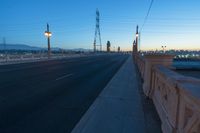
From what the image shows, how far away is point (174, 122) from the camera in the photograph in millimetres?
4211

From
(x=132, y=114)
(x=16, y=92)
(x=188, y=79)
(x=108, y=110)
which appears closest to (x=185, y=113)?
(x=188, y=79)

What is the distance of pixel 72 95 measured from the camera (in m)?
10.5

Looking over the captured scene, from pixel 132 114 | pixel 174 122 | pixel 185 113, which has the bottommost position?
pixel 132 114

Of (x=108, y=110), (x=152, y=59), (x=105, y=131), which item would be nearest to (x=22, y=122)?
(x=105, y=131)

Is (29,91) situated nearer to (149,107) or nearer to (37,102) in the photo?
(37,102)

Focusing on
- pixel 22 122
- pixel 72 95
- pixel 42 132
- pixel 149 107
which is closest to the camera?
pixel 42 132

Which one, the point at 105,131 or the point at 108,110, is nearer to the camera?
the point at 105,131

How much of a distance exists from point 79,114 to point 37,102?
2.05 metres

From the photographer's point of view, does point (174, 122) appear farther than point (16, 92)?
No

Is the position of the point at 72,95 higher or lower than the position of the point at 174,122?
lower

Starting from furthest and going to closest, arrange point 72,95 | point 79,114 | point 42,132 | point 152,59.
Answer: point 72,95 → point 152,59 → point 79,114 → point 42,132

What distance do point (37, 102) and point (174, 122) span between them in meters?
5.80

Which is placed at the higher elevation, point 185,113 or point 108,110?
point 185,113

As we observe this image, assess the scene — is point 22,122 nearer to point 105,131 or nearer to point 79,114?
point 79,114
